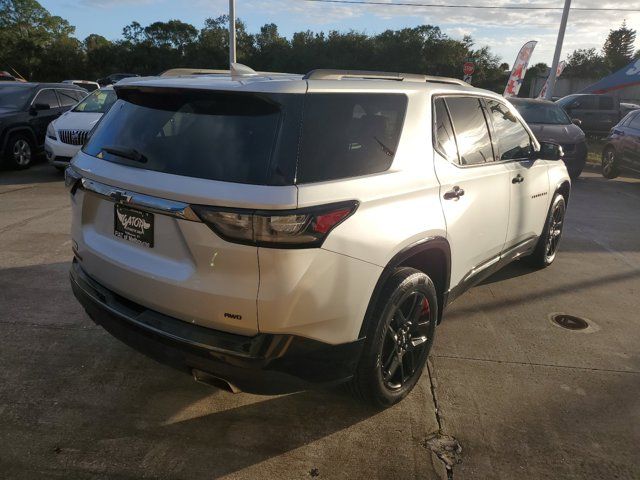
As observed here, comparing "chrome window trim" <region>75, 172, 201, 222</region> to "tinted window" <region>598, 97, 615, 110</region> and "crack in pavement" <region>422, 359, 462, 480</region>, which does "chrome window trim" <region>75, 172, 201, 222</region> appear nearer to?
"crack in pavement" <region>422, 359, 462, 480</region>

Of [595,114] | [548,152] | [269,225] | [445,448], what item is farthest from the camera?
[595,114]

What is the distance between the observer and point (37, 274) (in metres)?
4.68

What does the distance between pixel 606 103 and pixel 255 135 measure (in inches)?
761

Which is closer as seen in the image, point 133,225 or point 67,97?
point 133,225

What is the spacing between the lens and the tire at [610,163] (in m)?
11.4

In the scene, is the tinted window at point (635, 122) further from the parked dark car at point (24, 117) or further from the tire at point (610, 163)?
the parked dark car at point (24, 117)

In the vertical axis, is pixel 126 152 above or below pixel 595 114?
above

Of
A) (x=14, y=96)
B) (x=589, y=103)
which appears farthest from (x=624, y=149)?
(x=14, y=96)

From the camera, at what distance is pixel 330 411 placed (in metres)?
2.92

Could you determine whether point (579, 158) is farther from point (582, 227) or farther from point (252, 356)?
point (252, 356)

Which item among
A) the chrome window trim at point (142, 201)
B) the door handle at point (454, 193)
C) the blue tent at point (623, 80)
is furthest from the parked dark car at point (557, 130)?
A: the blue tent at point (623, 80)

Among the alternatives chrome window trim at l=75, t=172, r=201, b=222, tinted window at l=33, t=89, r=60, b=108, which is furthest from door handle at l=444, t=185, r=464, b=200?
tinted window at l=33, t=89, r=60, b=108

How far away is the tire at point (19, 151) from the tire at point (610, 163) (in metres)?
12.3

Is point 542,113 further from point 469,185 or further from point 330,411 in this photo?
point 330,411
